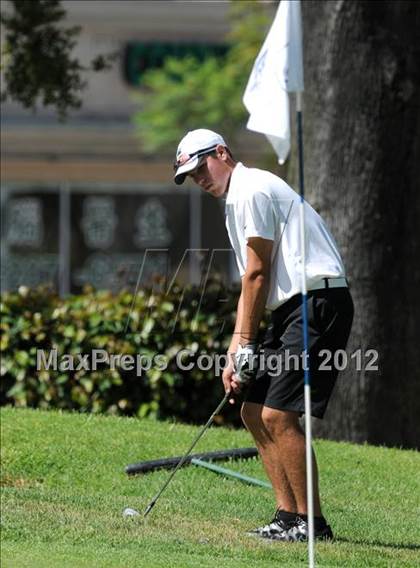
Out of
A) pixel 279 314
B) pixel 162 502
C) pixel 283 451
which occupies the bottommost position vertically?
pixel 162 502

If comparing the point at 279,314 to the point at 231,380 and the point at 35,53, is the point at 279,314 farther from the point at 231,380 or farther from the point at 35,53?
the point at 35,53

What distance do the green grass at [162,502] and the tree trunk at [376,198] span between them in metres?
1.17

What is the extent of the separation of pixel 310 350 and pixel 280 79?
134 cm

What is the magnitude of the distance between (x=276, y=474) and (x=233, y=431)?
3663mm

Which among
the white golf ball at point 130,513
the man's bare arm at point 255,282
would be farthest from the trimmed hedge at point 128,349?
the man's bare arm at point 255,282

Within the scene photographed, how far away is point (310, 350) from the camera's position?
702cm

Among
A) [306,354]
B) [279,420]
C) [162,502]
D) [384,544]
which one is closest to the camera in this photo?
[306,354]

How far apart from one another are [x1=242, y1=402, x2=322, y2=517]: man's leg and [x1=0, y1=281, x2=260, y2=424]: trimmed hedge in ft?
14.3

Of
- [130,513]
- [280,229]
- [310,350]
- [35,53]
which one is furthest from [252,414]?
[35,53]

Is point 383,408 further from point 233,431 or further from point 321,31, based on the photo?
point 321,31

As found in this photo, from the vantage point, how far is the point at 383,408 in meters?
→ 12.0

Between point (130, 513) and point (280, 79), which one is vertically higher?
point (280, 79)

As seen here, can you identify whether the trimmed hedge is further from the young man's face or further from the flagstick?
the flagstick

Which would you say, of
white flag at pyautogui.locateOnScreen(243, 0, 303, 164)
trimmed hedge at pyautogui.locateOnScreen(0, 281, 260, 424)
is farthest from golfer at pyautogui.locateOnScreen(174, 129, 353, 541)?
trimmed hedge at pyautogui.locateOnScreen(0, 281, 260, 424)
